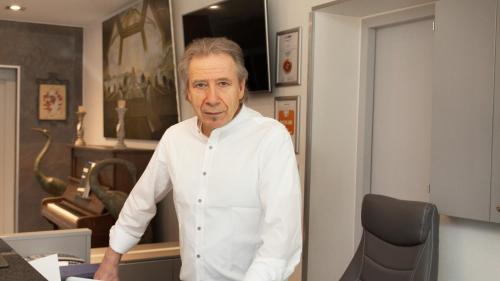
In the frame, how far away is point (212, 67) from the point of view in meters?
1.65

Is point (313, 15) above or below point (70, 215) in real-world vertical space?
above

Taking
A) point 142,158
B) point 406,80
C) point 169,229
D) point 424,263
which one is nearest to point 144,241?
point 169,229

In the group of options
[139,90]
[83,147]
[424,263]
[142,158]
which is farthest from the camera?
[83,147]

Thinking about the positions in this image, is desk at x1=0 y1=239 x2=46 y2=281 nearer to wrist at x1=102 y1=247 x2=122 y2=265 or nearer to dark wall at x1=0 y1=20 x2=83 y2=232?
wrist at x1=102 y1=247 x2=122 y2=265

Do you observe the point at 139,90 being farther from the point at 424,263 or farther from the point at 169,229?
the point at 424,263

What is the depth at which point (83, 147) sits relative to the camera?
5434 mm

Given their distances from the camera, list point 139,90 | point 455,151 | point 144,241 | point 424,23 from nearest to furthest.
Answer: point 455,151
point 424,23
point 144,241
point 139,90

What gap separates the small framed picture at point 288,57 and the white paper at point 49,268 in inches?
77.1

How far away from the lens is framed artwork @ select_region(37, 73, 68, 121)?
6.51 meters

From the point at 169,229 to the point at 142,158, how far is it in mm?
617

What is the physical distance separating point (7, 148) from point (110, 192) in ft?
9.36

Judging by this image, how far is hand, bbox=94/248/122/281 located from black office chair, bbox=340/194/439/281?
994 millimetres

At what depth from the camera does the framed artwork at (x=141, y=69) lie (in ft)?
14.8

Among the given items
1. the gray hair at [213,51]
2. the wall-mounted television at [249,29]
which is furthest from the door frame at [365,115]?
the gray hair at [213,51]
